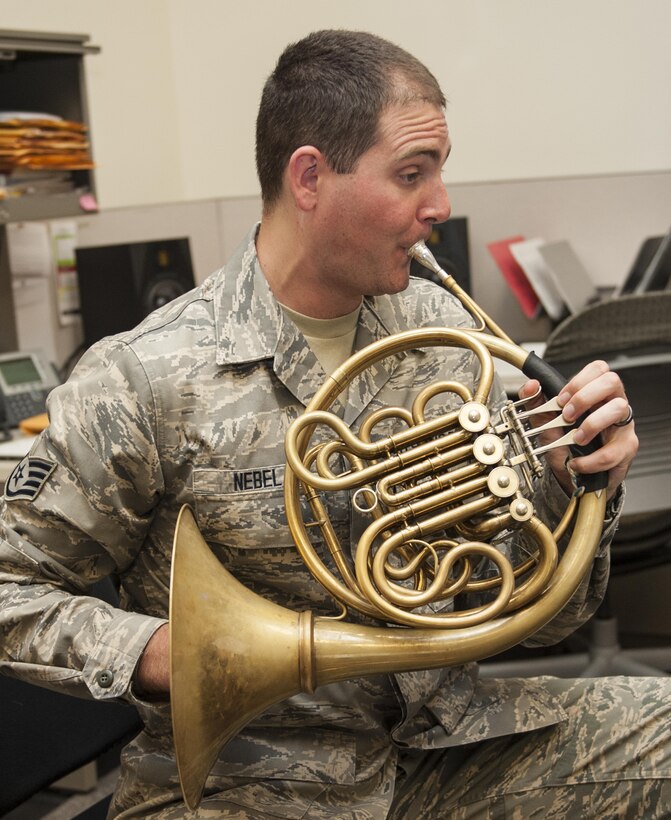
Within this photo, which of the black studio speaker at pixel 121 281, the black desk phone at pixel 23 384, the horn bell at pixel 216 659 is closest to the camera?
the horn bell at pixel 216 659

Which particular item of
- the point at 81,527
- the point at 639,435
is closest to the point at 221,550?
the point at 81,527

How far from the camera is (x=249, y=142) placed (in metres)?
3.40

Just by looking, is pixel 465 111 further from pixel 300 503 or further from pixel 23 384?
pixel 300 503

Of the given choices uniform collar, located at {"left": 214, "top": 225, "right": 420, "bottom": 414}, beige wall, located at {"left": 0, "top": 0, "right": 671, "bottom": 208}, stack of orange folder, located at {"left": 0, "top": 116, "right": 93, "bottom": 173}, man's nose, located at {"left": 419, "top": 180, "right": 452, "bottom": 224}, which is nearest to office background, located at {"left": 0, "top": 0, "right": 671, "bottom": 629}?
beige wall, located at {"left": 0, "top": 0, "right": 671, "bottom": 208}

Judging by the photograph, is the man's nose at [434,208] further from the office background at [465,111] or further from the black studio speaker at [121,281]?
the office background at [465,111]

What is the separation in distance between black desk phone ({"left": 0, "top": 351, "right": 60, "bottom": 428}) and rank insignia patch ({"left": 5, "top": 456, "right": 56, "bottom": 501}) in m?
1.11

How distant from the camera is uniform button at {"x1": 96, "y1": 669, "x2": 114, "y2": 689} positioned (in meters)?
1.04

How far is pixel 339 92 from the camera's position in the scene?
3.76 feet

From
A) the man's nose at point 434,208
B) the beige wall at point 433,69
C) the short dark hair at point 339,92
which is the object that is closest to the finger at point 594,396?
the man's nose at point 434,208

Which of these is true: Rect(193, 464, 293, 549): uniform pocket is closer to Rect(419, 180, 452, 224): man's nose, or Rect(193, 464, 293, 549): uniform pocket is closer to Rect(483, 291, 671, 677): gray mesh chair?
Rect(419, 180, 452, 224): man's nose

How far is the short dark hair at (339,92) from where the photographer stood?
44.9 inches

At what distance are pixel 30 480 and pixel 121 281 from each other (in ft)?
5.07

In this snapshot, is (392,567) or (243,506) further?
(243,506)

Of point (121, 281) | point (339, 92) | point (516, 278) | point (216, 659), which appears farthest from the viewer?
point (516, 278)
